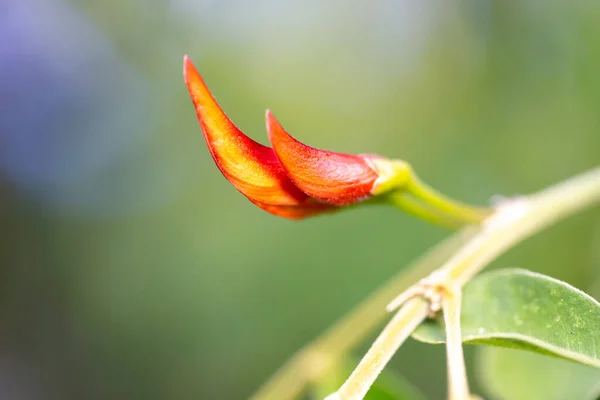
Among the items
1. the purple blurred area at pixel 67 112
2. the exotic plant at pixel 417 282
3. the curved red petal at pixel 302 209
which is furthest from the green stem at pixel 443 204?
the purple blurred area at pixel 67 112

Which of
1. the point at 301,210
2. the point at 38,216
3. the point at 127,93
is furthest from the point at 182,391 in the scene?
the point at 301,210

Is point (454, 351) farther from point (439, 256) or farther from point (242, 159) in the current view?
point (439, 256)

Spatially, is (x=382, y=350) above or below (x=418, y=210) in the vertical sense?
below

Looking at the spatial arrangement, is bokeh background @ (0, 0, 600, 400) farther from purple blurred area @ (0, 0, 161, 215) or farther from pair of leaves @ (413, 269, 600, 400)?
pair of leaves @ (413, 269, 600, 400)

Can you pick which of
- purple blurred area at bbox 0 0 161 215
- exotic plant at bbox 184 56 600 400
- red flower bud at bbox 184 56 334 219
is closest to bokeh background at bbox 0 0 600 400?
purple blurred area at bbox 0 0 161 215

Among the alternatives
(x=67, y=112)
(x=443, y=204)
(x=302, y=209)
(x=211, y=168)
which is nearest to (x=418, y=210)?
(x=443, y=204)

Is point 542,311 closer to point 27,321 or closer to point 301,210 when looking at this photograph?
point 301,210
